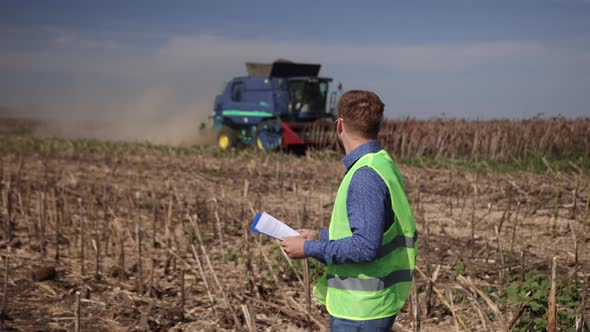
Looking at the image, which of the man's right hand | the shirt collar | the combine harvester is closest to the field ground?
the man's right hand

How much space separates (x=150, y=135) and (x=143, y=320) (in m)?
24.7

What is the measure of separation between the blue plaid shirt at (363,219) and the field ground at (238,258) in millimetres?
910

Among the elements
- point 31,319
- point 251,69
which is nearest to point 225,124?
point 251,69

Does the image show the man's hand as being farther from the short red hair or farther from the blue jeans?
the short red hair

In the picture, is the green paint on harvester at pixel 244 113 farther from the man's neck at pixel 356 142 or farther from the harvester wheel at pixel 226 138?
the man's neck at pixel 356 142

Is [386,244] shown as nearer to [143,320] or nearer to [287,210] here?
[143,320]

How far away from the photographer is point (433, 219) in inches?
344

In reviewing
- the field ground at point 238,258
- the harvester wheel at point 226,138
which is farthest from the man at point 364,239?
the harvester wheel at point 226,138

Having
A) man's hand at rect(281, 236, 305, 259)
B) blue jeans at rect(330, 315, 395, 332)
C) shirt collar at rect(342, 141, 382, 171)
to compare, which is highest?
shirt collar at rect(342, 141, 382, 171)

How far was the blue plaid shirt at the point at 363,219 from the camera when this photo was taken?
2508mm

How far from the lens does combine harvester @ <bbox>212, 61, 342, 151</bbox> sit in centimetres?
1819

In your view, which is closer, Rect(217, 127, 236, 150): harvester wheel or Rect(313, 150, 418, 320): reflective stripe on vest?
Rect(313, 150, 418, 320): reflective stripe on vest

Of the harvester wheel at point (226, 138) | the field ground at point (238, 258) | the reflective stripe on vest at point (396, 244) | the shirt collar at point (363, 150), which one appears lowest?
the harvester wheel at point (226, 138)

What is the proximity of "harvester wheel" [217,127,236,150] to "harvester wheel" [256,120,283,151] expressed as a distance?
55.6 inches
